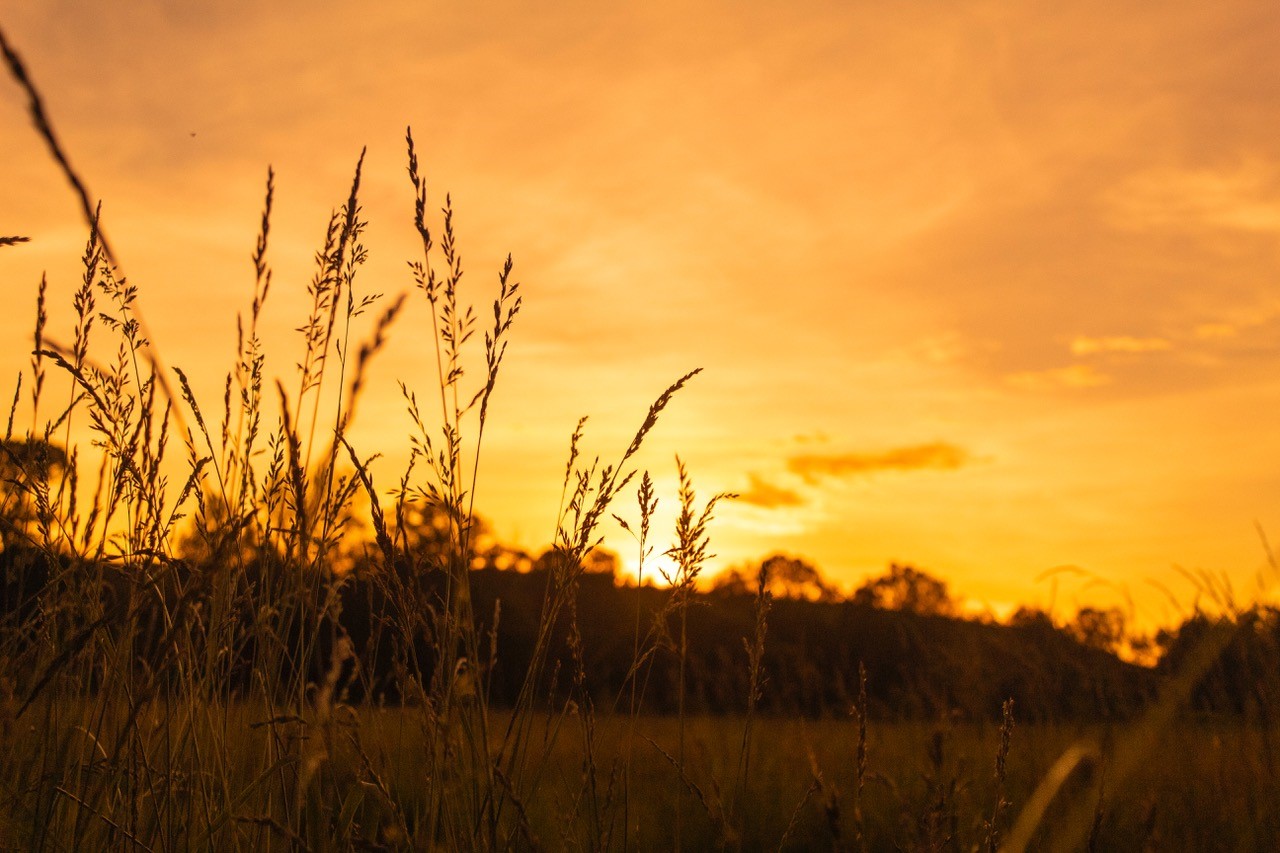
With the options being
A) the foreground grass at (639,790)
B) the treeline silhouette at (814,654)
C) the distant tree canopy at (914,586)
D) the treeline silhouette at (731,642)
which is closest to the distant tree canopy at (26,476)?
the treeline silhouette at (731,642)

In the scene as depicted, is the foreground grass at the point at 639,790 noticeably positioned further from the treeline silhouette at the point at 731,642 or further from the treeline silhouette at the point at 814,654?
the treeline silhouette at the point at 814,654

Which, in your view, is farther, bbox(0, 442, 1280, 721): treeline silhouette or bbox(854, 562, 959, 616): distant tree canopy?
bbox(854, 562, 959, 616): distant tree canopy

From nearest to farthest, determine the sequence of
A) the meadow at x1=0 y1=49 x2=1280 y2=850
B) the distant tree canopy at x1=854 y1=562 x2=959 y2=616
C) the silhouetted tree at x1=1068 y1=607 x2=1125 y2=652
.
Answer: the meadow at x1=0 y1=49 x2=1280 y2=850 → the silhouetted tree at x1=1068 y1=607 x2=1125 y2=652 → the distant tree canopy at x1=854 y1=562 x2=959 y2=616

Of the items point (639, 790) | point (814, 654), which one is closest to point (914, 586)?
point (814, 654)

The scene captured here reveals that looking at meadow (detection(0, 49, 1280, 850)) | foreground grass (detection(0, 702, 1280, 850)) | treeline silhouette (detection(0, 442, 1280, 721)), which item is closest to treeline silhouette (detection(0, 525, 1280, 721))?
treeline silhouette (detection(0, 442, 1280, 721))

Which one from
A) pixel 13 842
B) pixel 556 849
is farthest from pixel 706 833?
pixel 13 842

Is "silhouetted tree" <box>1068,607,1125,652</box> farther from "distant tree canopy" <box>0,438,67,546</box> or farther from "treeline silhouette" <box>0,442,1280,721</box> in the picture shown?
"distant tree canopy" <box>0,438,67,546</box>

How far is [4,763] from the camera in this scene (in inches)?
84.7

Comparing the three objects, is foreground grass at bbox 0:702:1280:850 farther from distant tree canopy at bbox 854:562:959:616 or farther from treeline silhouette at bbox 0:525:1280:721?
distant tree canopy at bbox 854:562:959:616

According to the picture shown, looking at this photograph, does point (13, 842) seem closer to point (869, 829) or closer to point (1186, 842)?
point (869, 829)

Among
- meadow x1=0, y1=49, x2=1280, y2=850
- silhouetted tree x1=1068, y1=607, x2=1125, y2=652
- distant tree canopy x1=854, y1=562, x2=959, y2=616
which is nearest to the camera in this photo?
meadow x1=0, y1=49, x2=1280, y2=850

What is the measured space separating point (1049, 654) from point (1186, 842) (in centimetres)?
561

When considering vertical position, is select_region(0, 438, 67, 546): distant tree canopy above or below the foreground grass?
above

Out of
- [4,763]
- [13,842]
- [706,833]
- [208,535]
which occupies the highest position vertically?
[208,535]
